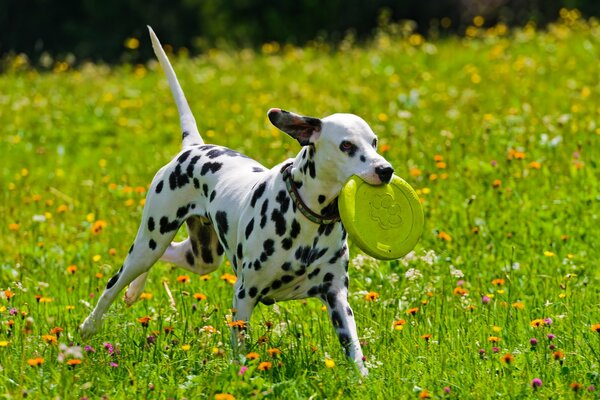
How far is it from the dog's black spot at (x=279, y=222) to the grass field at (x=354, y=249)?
0.50 metres

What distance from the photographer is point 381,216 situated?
18.4 feet

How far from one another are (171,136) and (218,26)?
20.5 m

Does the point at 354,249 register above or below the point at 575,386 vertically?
below

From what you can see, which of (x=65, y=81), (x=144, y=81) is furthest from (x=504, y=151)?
(x=65, y=81)

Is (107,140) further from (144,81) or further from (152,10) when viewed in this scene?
(152,10)

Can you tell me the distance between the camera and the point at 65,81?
15.1m

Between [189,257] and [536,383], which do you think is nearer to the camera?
Answer: [536,383]

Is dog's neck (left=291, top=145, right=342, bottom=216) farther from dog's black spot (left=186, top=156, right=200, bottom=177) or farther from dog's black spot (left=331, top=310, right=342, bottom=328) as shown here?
dog's black spot (left=186, top=156, right=200, bottom=177)

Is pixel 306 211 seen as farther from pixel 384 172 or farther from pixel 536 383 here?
pixel 536 383

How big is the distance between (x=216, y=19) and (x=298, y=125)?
27.5 m

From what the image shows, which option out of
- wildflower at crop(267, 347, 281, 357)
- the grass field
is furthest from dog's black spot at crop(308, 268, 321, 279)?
wildflower at crop(267, 347, 281, 357)

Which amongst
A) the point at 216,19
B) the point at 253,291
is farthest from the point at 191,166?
the point at 216,19

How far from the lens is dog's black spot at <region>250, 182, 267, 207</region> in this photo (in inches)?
230

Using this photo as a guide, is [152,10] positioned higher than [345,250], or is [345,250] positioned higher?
[345,250]
